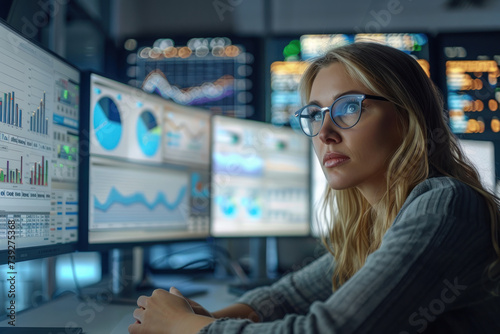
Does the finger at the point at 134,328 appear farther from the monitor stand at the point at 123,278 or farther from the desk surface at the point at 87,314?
the monitor stand at the point at 123,278

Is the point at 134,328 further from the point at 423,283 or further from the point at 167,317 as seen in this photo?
the point at 423,283

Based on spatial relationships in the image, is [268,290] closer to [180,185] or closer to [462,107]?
[180,185]

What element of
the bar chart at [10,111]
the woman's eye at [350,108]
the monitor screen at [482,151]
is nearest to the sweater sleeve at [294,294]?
the woman's eye at [350,108]

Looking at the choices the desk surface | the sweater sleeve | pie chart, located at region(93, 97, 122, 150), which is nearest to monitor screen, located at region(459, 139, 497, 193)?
the sweater sleeve

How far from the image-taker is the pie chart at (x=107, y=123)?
3.84ft

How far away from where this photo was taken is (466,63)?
231 centimetres

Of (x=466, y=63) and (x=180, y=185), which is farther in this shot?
(x=466, y=63)

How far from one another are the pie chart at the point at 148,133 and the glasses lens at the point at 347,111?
2.03ft

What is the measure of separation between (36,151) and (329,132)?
61 centimetres

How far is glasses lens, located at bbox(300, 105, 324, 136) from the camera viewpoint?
1.00m

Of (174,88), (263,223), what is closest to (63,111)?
(263,223)

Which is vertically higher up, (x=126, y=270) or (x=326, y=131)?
(x=326, y=131)

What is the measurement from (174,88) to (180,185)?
39.9 inches

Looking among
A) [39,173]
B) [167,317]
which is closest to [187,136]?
[39,173]
